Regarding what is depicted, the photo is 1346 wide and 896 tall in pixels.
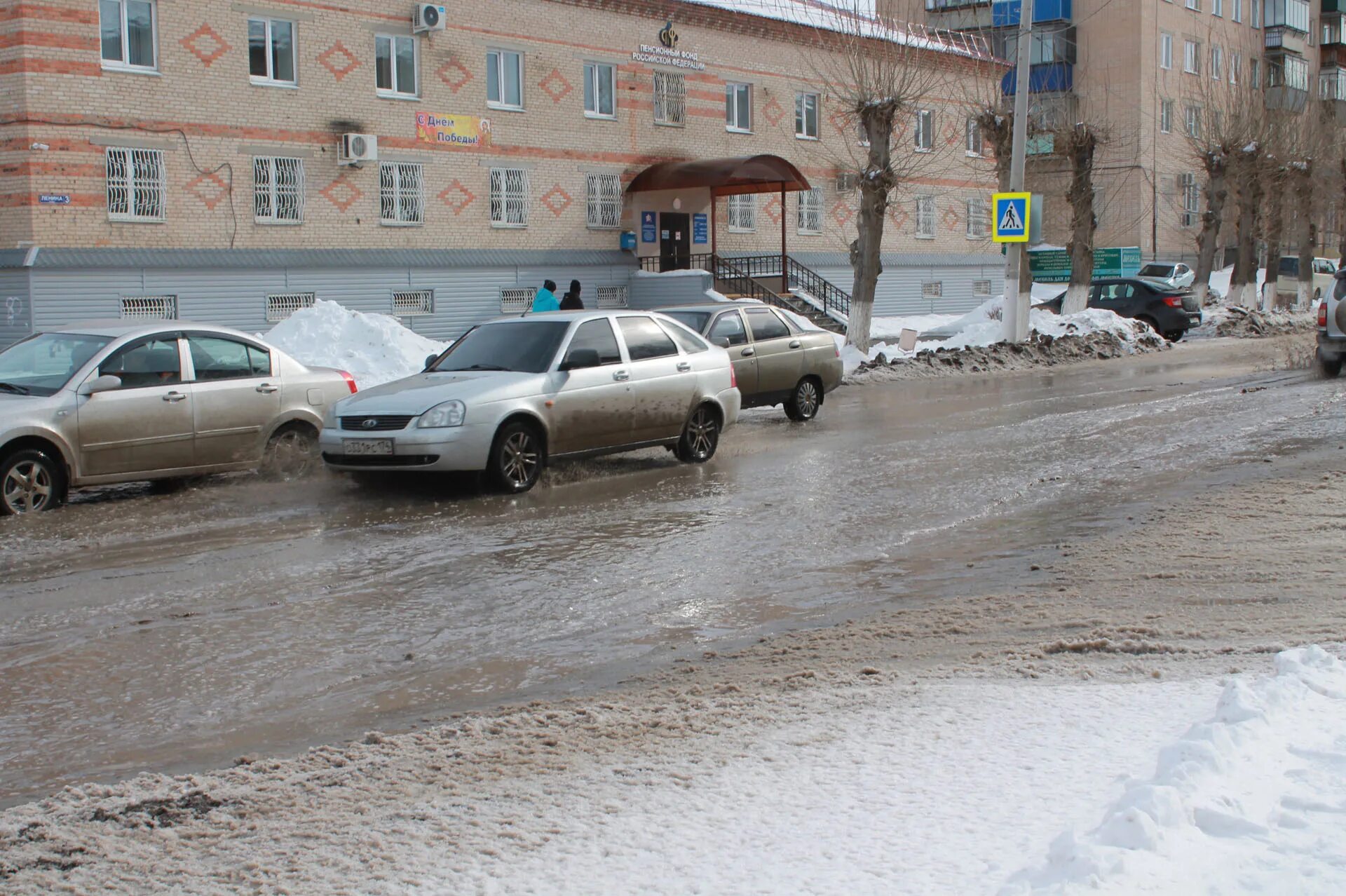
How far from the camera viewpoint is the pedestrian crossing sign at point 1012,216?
82.9 ft

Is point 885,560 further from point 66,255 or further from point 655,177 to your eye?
point 655,177

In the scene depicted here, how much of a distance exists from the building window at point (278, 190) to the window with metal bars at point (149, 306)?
2526mm

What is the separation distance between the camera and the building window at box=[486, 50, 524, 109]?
100ft

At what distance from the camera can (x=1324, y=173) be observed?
4747 cm

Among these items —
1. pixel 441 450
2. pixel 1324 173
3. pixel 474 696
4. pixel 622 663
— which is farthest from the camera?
pixel 1324 173

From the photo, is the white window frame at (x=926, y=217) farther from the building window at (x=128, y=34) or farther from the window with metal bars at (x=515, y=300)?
the building window at (x=128, y=34)

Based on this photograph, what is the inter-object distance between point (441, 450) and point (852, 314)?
16.8 metres

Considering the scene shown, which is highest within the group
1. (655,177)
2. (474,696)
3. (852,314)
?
(655,177)

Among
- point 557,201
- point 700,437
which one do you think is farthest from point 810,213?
point 700,437

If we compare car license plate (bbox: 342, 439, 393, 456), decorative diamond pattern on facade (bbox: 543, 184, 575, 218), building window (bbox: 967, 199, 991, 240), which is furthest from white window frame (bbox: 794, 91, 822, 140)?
car license plate (bbox: 342, 439, 393, 456)

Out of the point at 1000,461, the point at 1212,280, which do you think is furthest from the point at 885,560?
the point at 1212,280

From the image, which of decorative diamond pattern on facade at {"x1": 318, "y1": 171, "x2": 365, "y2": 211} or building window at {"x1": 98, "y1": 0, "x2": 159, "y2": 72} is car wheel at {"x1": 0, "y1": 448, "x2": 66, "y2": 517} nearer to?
building window at {"x1": 98, "y1": 0, "x2": 159, "y2": 72}

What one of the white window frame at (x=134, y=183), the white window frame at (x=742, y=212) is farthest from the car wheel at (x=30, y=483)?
the white window frame at (x=742, y=212)

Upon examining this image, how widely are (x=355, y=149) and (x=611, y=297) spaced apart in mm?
8375
